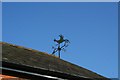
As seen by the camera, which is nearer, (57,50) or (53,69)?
(53,69)

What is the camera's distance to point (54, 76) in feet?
34.9

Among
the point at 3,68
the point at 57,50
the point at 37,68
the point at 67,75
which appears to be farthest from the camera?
the point at 57,50

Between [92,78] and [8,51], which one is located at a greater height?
[8,51]

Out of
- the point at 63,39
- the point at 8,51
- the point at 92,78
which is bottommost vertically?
the point at 92,78

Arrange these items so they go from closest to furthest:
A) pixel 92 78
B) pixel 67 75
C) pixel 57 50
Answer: pixel 67 75 → pixel 92 78 → pixel 57 50

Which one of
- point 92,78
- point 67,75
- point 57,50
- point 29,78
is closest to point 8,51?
point 29,78

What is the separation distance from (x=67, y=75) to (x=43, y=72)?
3.32 ft

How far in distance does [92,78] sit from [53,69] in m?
2.07

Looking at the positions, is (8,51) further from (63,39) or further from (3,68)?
(63,39)

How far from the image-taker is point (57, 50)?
15656mm

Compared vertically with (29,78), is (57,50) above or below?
above

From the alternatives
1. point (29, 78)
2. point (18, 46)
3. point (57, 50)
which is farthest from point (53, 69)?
point (57, 50)

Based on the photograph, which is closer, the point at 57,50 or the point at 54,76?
the point at 54,76

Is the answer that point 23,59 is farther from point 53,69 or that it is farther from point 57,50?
point 57,50
